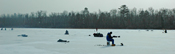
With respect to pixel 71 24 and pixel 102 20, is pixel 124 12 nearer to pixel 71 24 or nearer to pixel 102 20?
pixel 102 20

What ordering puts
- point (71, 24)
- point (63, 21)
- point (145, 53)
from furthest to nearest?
point (63, 21)
point (71, 24)
point (145, 53)

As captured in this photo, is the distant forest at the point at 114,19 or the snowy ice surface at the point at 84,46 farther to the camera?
the distant forest at the point at 114,19

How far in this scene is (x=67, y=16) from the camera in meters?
138

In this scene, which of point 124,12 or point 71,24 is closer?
point 124,12

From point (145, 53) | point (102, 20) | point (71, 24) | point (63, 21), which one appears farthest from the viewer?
point (63, 21)

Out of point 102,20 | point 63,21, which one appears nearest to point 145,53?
point 102,20

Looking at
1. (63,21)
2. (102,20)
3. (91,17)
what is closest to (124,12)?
(102,20)

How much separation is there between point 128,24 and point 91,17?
25.7 m

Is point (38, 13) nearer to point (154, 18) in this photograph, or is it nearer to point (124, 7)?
point (124, 7)

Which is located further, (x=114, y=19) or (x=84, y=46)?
(x=114, y=19)

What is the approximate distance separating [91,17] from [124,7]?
23.7 meters

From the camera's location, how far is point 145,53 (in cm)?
1018

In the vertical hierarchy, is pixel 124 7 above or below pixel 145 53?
above

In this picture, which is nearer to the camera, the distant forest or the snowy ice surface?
the snowy ice surface
